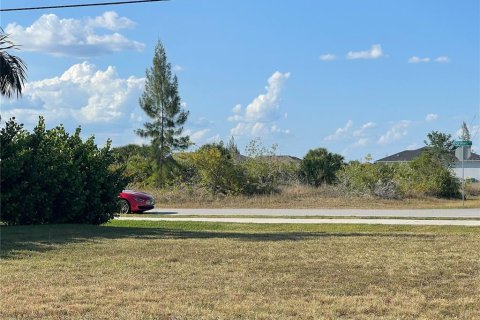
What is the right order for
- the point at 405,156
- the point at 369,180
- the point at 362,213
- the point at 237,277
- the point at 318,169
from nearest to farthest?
the point at 237,277 < the point at 362,213 < the point at 369,180 < the point at 318,169 < the point at 405,156

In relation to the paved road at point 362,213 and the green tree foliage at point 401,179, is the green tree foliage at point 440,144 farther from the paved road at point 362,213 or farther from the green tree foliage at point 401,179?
the paved road at point 362,213

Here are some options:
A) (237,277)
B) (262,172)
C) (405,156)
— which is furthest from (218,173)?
(405,156)

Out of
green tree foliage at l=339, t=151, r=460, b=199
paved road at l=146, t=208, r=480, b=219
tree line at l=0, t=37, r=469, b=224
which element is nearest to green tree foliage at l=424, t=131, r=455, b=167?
tree line at l=0, t=37, r=469, b=224

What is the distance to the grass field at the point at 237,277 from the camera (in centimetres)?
621

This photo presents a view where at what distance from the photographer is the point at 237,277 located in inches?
313

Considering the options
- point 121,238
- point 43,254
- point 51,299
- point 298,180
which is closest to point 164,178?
point 298,180

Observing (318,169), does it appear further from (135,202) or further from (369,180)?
(135,202)

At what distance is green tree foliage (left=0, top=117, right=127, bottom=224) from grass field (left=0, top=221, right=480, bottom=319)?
205 centimetres

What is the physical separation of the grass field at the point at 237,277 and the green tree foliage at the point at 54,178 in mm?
2053

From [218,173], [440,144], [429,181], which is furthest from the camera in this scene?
[440,144]

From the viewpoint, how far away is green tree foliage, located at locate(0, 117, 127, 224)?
14562 mm

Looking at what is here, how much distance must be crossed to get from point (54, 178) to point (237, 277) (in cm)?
864

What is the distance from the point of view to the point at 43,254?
32.7 feet

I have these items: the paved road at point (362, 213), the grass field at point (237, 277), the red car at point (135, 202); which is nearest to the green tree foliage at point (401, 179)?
the paved road at point (362, 213)
